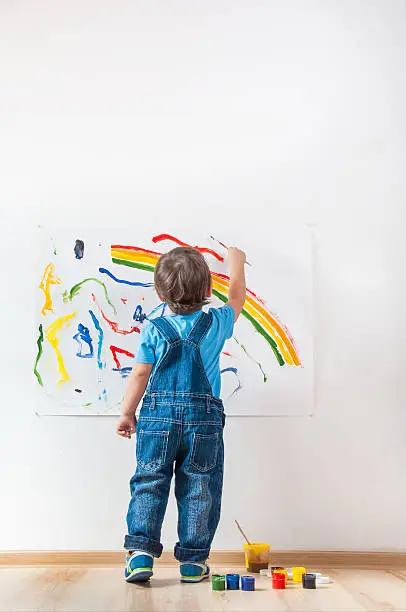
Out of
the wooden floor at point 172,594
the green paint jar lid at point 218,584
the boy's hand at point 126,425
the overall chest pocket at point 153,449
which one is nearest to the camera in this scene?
the wooden floor at point 172,594

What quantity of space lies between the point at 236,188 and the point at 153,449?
930 millimetres

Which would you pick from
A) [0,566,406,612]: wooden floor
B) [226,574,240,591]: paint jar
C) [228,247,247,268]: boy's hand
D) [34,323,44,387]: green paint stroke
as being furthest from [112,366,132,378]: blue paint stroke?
[226,574,240,591]: paint jar

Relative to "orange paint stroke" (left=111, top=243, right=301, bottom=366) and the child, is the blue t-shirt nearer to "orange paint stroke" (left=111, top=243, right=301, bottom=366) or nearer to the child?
the child

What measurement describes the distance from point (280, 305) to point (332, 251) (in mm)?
246

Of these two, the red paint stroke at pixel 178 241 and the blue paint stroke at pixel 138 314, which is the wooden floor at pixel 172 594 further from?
the red paint stroke at pixel 178 241

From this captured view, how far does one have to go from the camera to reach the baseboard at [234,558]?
2.41 metres

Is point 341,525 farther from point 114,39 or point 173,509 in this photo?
point 114,39

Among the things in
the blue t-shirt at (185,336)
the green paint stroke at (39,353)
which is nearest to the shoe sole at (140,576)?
the blue t-shirt at (185,336)


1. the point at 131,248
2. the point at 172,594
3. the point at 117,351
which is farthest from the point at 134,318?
the point at 172,594

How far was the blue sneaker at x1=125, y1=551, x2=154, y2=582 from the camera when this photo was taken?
202cm

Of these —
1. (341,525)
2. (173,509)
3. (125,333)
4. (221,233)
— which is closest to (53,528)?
(173,509)

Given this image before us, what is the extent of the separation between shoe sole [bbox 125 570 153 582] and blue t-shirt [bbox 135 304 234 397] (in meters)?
0.50

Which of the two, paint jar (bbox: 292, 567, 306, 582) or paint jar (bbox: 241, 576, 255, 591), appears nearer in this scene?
paint jar (bbox: 241, 576, 255, 591)

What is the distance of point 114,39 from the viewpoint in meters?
2.61
